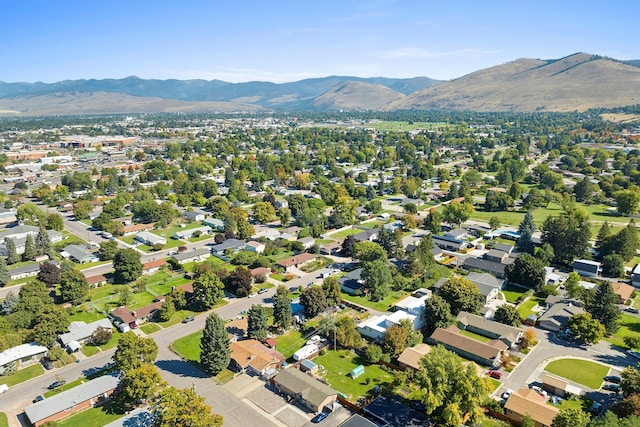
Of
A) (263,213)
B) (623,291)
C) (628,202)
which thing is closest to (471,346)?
(623,291)

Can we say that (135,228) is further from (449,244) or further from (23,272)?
(449,244)

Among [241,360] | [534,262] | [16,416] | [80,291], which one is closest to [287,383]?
[241,360]

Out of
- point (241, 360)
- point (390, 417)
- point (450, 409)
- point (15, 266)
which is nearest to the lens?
point (450, 409)

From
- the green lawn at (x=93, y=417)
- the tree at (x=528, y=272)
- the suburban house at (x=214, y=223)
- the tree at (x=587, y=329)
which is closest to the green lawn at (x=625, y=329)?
the tree at (x=587, y=329)

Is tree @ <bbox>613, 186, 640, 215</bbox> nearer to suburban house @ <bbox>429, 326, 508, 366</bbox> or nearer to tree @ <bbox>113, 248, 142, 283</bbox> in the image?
suburban house @ <bbox>429, 326, 508, 366</bbox>

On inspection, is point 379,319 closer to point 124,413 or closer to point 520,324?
point 520,324

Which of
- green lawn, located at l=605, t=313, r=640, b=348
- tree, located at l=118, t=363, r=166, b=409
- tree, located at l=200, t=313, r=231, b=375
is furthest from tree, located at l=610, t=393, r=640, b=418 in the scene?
tree, located at l=118, t=363, r=166, b=409

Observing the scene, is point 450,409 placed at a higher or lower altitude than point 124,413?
higher

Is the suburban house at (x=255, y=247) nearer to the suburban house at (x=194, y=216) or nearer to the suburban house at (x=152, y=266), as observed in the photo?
the suburban house at (x=152, y=266)
